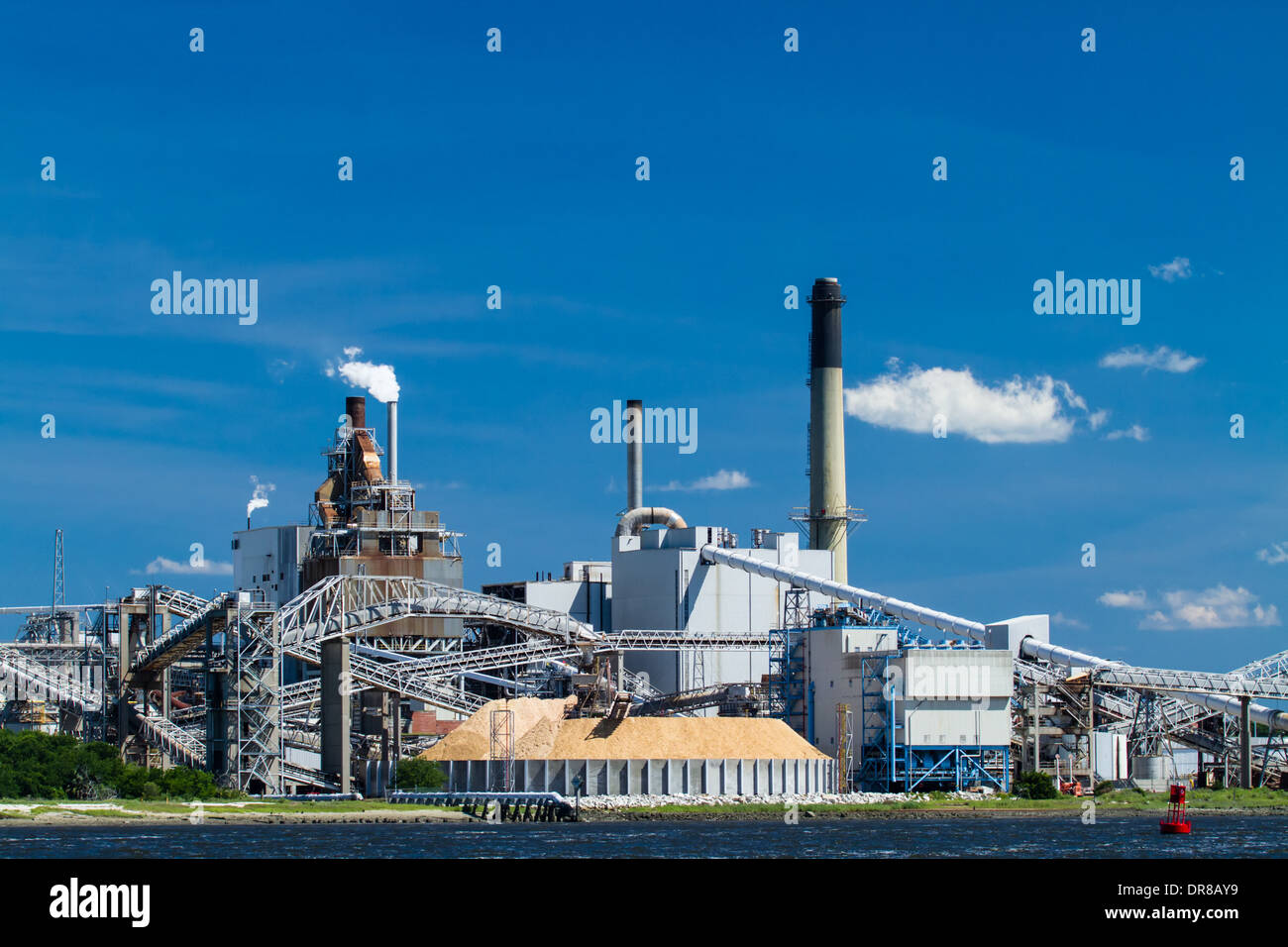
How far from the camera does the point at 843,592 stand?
11088 cm

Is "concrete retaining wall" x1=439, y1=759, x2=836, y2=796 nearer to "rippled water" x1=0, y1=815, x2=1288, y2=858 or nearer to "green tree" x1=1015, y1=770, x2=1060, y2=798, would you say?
"rippled water" x1=0, y1=815, x2=1288, y2=858

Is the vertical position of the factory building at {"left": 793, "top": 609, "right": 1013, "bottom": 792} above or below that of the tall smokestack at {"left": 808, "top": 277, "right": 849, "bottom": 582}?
below

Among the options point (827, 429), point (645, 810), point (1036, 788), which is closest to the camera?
point (645, 810)

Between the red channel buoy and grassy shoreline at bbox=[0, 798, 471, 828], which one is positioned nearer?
the red channel buoy

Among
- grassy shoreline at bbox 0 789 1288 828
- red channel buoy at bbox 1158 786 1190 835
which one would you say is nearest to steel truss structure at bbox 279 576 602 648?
A: grassy shoreline at bbox 0 789 1288 828

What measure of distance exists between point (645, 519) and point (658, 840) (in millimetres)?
68240

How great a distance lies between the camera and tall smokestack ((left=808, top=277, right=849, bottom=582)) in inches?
4889

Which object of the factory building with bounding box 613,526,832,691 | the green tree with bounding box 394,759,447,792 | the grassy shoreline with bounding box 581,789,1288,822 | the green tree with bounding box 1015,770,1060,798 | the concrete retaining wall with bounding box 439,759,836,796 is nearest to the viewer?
the grassy shoreline with bounding box 581,789,1288,822

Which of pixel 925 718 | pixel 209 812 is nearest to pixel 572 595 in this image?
pixel 925 718

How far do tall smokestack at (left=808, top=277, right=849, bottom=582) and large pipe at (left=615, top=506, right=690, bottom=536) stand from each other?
395 inches

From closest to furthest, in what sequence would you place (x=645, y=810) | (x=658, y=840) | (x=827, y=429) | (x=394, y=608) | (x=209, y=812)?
(x=658, y=840)
(x=209, y=812)
(x=645, y=810)
(x=394, y=608)
(x=827, y=429)

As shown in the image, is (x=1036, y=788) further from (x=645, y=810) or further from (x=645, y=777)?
(x=645, y=810)
